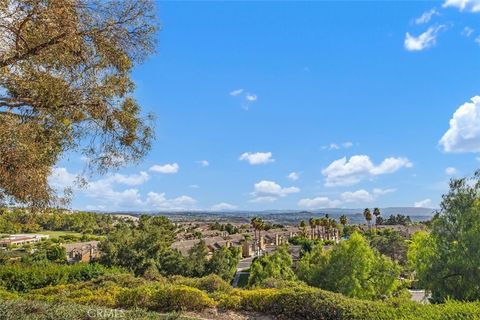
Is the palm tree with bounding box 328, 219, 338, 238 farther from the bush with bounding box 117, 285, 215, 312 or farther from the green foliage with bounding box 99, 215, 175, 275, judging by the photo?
the bush with bounding box 117, 285, 215, 312

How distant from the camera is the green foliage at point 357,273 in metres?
24.8

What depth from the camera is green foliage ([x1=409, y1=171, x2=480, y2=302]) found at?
46.7ft

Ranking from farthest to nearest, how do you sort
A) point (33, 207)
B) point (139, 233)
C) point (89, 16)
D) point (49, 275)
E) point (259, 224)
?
point (259, 224) < point (139, 233) < point (49, 275) < point (33, 207) < point (89, 16)

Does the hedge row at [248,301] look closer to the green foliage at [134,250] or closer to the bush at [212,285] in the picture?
the bush at [212,285]

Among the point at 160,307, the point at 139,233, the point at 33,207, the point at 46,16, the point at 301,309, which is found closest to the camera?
the point at 46,16

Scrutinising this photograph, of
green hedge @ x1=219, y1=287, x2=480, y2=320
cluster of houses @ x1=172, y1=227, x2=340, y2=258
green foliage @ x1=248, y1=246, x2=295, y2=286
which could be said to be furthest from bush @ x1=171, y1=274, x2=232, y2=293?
cluster of houses @ x1=172, y1=227, x2=340, y2=258

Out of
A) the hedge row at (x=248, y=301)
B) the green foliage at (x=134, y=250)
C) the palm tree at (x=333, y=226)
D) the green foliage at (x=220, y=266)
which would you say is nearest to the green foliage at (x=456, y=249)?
the hedge row at (x=248, y=301)

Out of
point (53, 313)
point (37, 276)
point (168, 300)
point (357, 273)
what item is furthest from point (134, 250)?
point (53, 313)

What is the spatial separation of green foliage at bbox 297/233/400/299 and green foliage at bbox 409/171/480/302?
9417 millimetres

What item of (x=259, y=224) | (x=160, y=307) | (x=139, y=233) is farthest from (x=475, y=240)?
(x=259, y=224)

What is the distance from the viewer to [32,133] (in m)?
6.71

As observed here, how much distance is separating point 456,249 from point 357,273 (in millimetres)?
10994

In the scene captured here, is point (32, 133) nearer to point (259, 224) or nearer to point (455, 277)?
point (455, 277)

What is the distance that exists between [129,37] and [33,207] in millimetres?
3737
